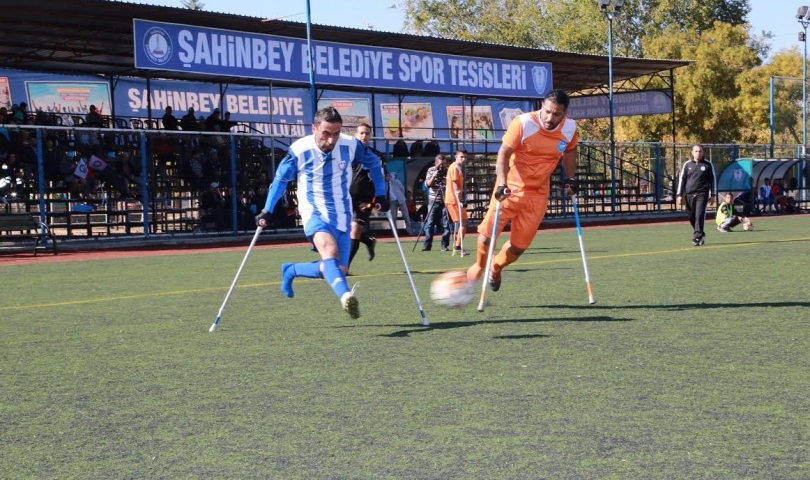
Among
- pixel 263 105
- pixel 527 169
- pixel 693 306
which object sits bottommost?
pixel 693 306

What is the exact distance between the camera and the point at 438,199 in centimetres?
2036

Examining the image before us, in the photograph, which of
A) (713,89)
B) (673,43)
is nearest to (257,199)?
(713,89)

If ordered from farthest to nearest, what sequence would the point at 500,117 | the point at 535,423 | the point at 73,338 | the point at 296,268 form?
Answer: the point at 500,117 → the point at 296,268 → the point at 73,338 → the point at 535,423

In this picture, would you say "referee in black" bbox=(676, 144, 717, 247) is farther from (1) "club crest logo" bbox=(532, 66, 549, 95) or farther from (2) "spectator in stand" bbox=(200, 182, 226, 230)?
(1) "club crest logo" bbox=(532, 66, 549, 95)

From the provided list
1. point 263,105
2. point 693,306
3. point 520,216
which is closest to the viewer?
point 693,306

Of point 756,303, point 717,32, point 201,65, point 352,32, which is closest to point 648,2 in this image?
point 717,32

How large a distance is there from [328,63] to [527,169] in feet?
65.5

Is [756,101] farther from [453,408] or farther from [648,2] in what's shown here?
[453,408]

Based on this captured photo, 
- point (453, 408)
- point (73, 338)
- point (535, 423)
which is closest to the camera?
point (535, 423)

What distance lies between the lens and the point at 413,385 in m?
6.22

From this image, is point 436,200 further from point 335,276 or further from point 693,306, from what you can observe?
point 335,276

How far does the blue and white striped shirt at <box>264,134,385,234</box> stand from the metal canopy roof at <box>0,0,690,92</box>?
16.9 metres

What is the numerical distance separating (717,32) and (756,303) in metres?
56.8

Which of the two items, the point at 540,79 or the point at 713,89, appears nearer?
the point at 540,79
